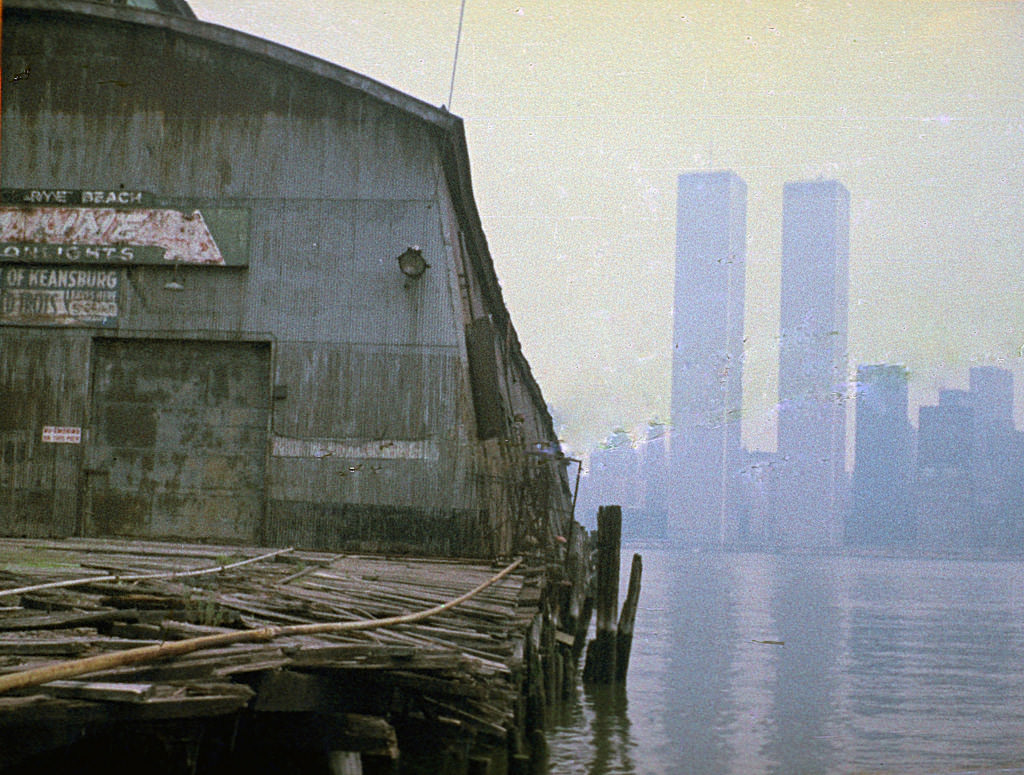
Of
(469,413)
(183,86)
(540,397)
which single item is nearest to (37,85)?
(183,86)

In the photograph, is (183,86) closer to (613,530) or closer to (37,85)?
(37,85)

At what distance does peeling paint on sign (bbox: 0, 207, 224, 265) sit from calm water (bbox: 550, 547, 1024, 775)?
10.1m

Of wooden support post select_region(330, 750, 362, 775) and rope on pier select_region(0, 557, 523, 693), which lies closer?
rope on pier select_region(0, 557, 523, 693)

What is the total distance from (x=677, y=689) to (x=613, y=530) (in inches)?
280

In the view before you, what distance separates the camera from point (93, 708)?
666cm

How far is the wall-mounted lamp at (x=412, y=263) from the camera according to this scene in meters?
21.0

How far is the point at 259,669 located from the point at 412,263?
44.4 ft

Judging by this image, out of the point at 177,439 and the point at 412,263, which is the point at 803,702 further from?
the point at 177,439

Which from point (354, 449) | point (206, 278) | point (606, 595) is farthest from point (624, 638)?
point (206, 278)

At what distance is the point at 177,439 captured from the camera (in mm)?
21391

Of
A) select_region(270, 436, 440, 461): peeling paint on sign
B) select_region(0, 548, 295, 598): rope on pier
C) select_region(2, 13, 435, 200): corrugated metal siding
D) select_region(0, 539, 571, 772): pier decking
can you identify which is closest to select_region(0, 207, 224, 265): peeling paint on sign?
select_region(2, 13, 435, 200): corrugated metal siding

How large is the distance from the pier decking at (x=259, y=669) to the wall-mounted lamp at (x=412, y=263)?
8.20 metres

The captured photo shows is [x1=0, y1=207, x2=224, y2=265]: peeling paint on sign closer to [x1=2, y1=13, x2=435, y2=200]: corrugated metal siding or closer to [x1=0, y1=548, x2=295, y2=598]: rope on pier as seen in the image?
[x1=2, y1=13, x2=435, y2=200]: corrugated metal siding

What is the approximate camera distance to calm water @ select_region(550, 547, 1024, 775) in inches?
747
